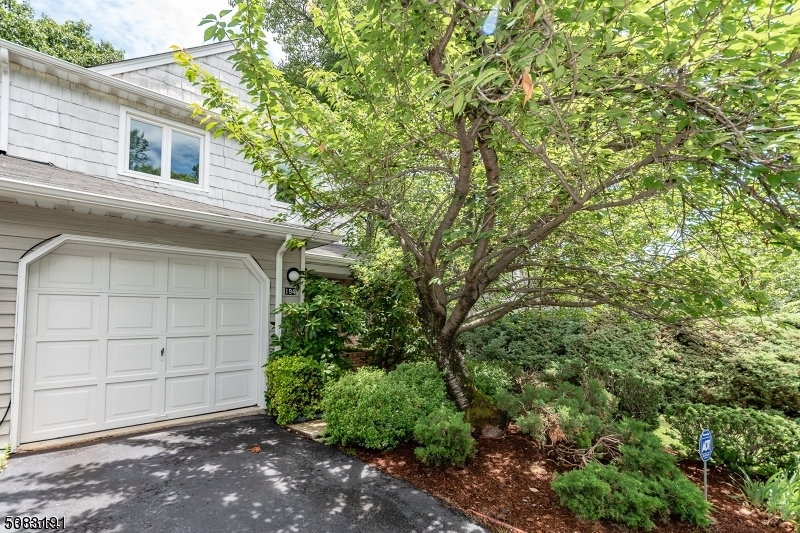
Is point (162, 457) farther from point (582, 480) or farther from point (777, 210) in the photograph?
point (777, 210)

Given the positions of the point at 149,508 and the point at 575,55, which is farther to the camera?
the point at 149,508

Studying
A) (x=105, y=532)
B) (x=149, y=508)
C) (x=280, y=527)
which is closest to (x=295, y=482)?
(x=280, y=527)

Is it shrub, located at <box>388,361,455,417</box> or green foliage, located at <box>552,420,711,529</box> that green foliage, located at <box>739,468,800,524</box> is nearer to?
green foliage, located at <box>552,420,711,529</box>

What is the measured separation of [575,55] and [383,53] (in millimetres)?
1778

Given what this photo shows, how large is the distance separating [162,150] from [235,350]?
381 cm

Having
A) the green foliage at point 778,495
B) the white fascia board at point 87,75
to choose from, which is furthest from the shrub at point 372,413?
the white fascia board at point 87,75

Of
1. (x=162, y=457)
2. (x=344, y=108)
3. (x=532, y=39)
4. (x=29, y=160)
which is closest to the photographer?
(x=532, y=39)

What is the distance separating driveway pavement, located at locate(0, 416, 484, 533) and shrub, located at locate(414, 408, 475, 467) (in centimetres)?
42

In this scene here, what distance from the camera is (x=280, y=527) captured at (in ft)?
A: 10.1

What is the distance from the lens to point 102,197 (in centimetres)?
448

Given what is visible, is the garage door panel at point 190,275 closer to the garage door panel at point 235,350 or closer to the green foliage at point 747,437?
the garage door panel at point 235,350

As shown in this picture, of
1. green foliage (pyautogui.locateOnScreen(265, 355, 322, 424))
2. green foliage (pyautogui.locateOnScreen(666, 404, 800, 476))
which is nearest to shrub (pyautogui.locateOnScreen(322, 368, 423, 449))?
green foliage (pyautogui.locateOnScreen(265, 355, 322, 424))

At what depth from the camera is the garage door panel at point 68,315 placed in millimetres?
4680

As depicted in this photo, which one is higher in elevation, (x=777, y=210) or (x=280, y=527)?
(x=777, y=210)
